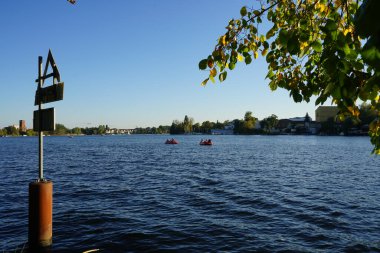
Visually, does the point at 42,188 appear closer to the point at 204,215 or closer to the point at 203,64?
the point at 203,64

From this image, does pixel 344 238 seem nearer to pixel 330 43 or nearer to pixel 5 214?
pixel 330 43

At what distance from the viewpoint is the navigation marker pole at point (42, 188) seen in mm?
9680

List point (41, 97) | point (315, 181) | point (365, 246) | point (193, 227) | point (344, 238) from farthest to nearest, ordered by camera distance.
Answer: point (315, 181)
point (193, 227)
point (344, 238)
point (365, 246)
point (41, 97)

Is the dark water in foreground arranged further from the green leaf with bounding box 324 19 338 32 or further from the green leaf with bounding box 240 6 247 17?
the green leaf with bounding box 324 19 338 32

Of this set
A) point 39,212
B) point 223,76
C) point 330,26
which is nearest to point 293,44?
point 330,26

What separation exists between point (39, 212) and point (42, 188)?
0.76 metres

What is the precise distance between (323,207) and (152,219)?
10904mm

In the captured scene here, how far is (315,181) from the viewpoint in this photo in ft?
104

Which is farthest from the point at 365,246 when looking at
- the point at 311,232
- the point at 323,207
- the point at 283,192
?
the point at 283,192

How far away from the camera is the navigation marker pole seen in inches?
381

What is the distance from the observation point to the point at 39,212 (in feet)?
31.9

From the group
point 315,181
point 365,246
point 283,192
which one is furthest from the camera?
point 315,181

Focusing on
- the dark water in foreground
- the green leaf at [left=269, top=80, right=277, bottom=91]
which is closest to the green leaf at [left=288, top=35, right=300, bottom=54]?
the green leaf at [left=269, top=80, right=277, bottom=91]

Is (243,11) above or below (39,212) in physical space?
above
